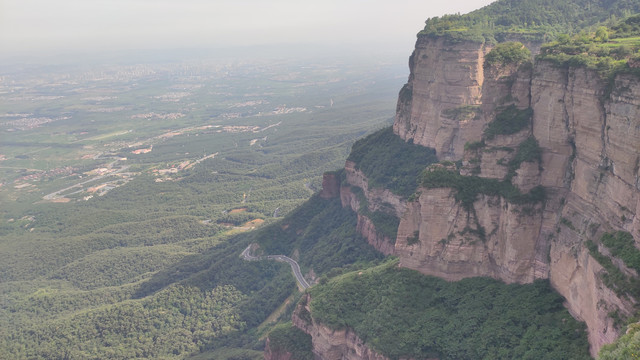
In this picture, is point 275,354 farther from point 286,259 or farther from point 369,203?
point 286,259

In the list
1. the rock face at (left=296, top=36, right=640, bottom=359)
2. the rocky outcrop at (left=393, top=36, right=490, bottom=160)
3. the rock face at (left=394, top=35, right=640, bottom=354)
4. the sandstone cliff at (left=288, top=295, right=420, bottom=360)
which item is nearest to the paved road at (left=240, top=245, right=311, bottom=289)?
the rock face at (left=296, top=36, right=640, bottom=359)

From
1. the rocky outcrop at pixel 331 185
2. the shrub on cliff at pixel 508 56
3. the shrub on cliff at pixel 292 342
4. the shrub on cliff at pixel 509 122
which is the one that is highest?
the shrub on cliff at pixel 508 56

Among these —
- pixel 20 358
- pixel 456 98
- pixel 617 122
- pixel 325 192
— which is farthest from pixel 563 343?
pixel 20 358

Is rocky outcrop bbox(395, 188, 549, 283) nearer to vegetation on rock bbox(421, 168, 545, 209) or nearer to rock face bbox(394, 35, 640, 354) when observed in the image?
rock face bbox(394, 35, 640, 354)

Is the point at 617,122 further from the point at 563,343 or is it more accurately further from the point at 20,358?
the point at 20,358

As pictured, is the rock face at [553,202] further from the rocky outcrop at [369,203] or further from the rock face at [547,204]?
the rocky outcrop at [369,203]

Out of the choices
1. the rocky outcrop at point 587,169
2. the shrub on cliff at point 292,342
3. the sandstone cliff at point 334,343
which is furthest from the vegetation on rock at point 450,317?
the shrub on cliff at point 292,342

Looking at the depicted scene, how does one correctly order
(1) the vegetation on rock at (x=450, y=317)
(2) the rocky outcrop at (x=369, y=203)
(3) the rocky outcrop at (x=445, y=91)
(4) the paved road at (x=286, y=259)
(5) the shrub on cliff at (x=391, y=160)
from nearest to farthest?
(1) the vegetation on rock at (x=450, y=317) < (3) the rocky outcrop at (x=445, y=91) < (2) the rocky outcrop at (x=369, y=203) < (5) the shrub on cliff at (x=391, y=160) < (4) the paved road at (x=286, y=259)

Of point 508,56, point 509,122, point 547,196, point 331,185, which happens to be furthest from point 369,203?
point 547,196

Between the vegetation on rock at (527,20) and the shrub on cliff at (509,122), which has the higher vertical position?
the vegetation on rock at (527,20)
